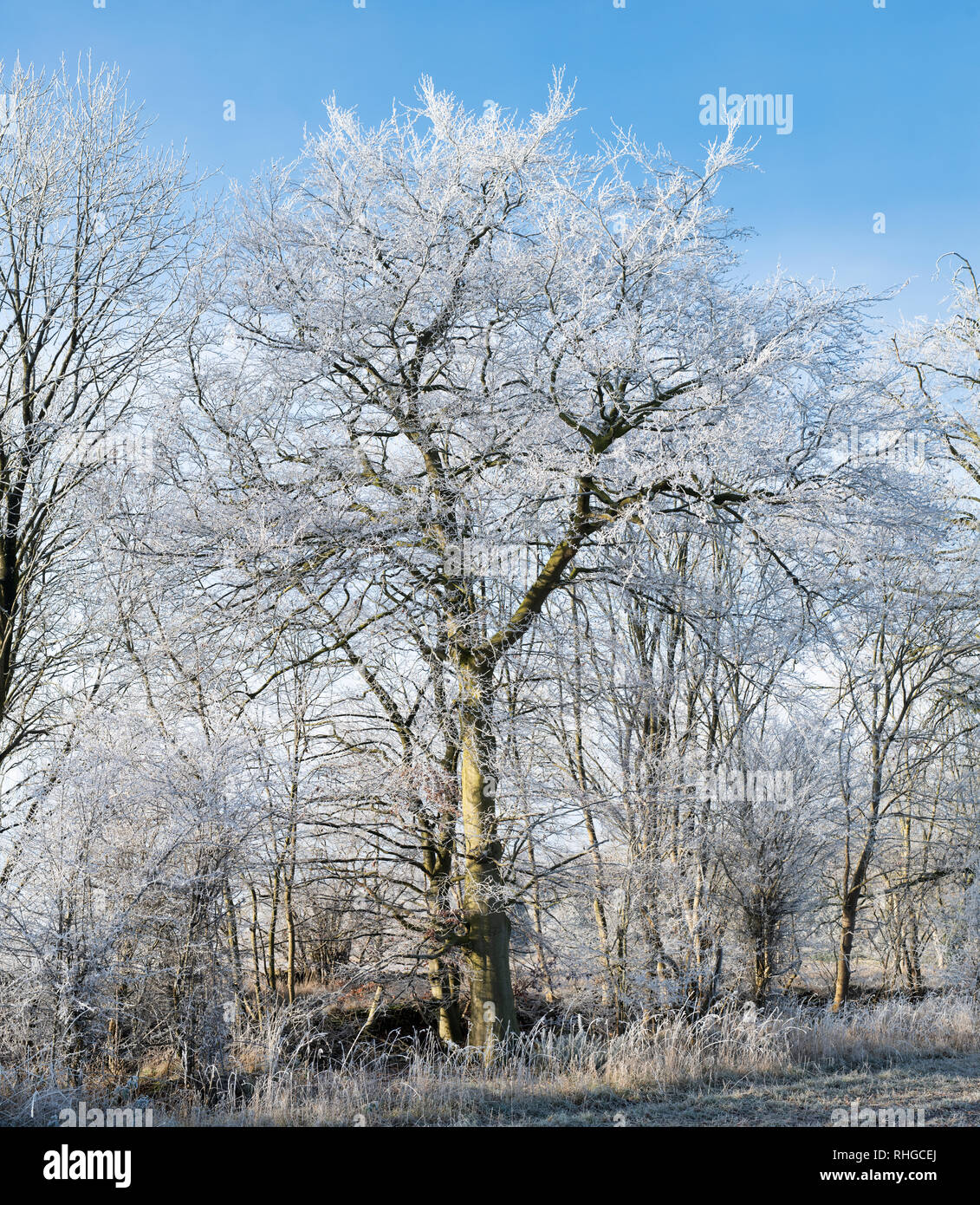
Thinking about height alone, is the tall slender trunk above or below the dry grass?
above

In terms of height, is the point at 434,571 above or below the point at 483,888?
above

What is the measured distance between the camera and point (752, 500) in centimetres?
798

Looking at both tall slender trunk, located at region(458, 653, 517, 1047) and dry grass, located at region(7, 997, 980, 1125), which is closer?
dry grass, located at region(7, 997, 980, 1125)

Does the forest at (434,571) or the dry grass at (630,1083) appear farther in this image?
the forest at (434,571)

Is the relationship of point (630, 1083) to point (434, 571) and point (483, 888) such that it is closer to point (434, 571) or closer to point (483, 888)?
point (483, 888)

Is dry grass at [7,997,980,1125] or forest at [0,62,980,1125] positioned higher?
forest at [0,62,980,1125]

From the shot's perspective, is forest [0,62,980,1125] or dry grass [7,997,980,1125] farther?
forest [0,62,980,1125]

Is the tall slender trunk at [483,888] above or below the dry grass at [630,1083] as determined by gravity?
above

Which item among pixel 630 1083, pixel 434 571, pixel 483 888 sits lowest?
pixel 630 1083

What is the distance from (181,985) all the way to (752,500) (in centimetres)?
604

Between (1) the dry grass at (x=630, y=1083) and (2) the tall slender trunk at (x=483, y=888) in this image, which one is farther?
(2) the tall slender trunk at (x=483, y=888)

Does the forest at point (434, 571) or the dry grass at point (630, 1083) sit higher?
the forest at point (434, 571)

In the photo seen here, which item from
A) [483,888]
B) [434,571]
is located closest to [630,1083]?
[483,888]
